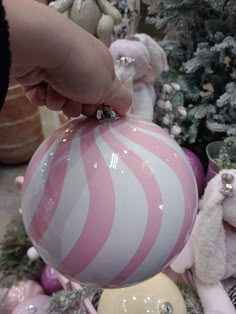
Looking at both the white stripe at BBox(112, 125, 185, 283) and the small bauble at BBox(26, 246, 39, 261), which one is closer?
the white stripe at BBox(112, 125, 185, 283)

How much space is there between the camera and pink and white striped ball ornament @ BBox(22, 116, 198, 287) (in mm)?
411

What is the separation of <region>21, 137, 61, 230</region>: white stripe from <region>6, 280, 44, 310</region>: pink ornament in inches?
28.3

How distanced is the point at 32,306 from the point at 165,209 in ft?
2.30

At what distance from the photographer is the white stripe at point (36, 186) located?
438 mm

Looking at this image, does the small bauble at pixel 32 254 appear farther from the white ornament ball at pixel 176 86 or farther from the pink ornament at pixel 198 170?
the white ornament ball at pixel 176 86

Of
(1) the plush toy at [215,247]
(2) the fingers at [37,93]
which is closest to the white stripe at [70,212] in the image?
(2) the fingers at [37,93]

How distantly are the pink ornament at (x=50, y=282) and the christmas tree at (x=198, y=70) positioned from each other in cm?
49

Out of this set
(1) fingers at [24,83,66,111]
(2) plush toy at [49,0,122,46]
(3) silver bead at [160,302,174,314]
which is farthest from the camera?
(2) plush toy at [49,0,122,46]

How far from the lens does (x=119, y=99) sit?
1.55 ft

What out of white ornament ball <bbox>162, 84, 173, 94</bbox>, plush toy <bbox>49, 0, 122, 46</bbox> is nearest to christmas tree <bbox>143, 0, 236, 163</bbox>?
white ornament ball <bbox>162, 84, 173, 94</bbox>

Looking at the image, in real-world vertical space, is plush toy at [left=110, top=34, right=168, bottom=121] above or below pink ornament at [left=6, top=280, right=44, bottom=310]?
above

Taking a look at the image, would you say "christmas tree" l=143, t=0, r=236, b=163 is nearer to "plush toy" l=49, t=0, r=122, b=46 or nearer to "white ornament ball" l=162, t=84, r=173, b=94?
"white ornament ball" l=162, t=84, r=173, b=94

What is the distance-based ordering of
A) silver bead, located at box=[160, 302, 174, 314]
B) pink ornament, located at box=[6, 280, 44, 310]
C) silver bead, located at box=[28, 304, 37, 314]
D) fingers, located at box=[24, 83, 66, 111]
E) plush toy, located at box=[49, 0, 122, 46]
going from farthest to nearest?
plush toy, located at box=[49, 0, 122, 46] → pink ornament, located at box=[6, 280, 44, 310] → silver bead, located at box=[28, 304, 37, 314] → silver bead, located at box=[160, 302, 174, 314] → fingers, located at box=[24, 83, 66, 111]

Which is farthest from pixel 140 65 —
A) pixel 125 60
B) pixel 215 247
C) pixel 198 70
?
pixel 215 247
